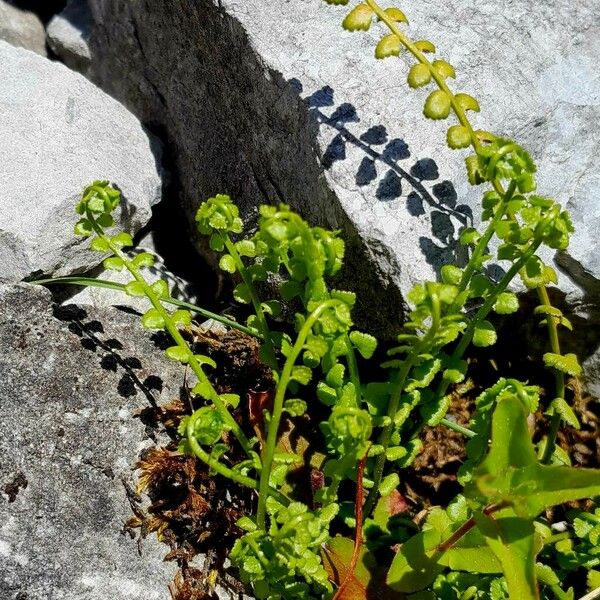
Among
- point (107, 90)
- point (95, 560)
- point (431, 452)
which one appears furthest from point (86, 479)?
point (107, 90)

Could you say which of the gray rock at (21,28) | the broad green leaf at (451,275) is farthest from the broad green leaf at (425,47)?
the gray rock at (21,28)

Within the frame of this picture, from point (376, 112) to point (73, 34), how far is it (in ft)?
7.21

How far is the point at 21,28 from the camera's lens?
15.5 feet

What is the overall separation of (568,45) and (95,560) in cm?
271

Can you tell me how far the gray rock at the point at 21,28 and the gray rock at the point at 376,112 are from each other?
4.95ft

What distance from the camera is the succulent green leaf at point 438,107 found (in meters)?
2.44

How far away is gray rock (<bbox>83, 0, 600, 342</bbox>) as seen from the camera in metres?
2.88

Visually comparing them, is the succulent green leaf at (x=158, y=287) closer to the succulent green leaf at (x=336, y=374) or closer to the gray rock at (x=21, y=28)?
the succulent green leaf at (x=336, y=374)

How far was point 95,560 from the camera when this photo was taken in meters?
2.68

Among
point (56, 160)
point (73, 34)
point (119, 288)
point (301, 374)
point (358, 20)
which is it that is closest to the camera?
point (301, 374)

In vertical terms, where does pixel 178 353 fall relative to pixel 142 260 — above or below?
below

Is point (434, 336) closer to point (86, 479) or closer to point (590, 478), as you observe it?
point (590, 478)

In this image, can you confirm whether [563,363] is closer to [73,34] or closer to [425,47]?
[425,47]

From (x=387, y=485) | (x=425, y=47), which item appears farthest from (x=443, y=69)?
(x=387, y=485)
